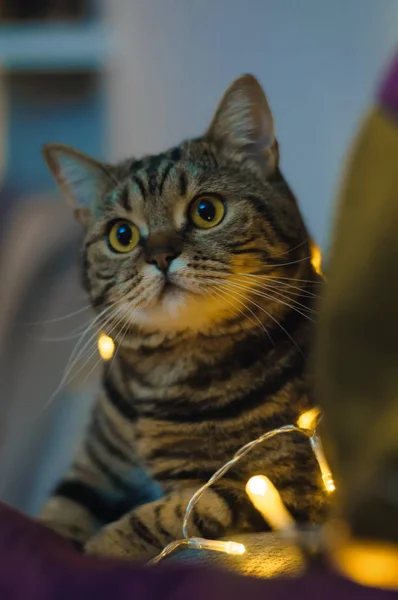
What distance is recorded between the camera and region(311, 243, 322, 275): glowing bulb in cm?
44

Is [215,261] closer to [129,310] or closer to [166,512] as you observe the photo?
[129,310]

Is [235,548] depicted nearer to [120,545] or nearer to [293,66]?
[120,545]

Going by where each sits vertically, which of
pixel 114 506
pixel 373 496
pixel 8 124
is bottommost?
pixel 114 506

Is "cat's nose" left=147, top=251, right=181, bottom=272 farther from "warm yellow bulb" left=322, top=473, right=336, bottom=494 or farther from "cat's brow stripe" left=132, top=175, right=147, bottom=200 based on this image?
"warm yellow bulb" left=322, top=473, right=336, bottom=494

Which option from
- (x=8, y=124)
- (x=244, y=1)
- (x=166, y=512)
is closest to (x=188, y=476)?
(x=166, y=512)

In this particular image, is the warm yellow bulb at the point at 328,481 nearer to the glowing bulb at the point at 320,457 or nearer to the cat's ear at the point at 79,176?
Result: the glowing bulb at the point at 320,457

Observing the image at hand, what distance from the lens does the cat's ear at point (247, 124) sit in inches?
19.8

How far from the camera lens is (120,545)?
45cm

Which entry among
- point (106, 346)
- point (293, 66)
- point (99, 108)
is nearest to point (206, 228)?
point (106, 346)

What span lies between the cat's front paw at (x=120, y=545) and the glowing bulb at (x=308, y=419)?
128 mm

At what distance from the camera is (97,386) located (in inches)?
25.6

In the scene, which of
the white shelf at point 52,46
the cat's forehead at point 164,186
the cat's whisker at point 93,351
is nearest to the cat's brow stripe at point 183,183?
the cat's forehead at point 164,186

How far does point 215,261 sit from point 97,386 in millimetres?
240

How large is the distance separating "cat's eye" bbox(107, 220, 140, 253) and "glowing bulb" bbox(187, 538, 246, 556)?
0.22 m
